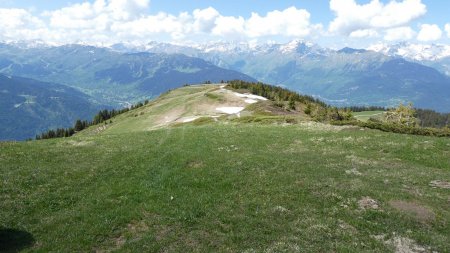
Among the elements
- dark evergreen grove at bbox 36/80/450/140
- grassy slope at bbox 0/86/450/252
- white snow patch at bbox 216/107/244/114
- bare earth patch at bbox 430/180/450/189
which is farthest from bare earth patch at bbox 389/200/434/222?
white snow patch at bbox 216/107/244/114

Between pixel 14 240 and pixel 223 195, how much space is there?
13.1 meters

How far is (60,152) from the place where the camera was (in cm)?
3834

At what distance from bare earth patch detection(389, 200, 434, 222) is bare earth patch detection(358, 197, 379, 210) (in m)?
1.12

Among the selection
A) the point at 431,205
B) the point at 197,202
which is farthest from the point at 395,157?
the point at 197,202

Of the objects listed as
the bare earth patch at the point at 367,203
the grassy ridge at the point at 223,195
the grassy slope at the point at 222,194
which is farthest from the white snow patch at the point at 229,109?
the bare earth patch at the point at 367,203

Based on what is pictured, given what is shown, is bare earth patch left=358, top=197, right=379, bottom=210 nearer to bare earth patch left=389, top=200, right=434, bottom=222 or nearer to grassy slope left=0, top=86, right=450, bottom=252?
grassy slope left=0, top=86, right=450, bottom=252

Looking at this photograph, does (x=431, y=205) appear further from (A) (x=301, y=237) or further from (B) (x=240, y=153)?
(B) (x=240, y=153)

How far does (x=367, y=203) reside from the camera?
26734 mm

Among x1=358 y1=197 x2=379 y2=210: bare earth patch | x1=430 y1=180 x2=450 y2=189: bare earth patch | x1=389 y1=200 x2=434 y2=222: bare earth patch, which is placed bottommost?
x1=389 y1=200 x2=434 y2=222: bare earth patch

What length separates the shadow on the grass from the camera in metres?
20.0

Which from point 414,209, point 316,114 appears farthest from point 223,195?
point 316,114

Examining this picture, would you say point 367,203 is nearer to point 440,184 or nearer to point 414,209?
point 414,209

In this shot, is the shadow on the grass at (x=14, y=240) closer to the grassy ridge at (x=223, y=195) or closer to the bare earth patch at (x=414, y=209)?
the grassy ridge at (x=223, y=195)

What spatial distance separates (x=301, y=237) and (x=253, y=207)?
477cm
